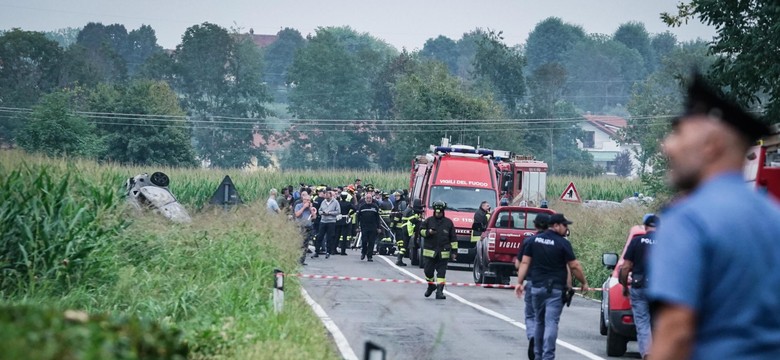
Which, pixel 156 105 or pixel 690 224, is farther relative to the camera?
pixel 156 105

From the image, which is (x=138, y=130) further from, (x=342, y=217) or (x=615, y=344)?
(x=615, y=344)

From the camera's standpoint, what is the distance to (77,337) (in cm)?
480

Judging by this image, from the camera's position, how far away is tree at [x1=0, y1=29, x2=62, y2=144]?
351ft

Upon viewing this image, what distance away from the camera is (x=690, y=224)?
396 centimetres

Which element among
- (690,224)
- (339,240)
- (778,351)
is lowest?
(339,240)

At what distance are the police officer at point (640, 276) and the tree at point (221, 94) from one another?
103m

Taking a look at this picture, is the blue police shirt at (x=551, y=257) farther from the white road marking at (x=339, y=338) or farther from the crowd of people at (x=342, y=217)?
the crowd of people at (x=342, y=217)

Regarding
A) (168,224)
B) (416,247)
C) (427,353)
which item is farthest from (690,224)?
(416,247)

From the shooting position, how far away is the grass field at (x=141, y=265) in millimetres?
12900

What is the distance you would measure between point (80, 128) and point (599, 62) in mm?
141309

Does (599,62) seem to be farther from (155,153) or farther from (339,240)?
(339,240)

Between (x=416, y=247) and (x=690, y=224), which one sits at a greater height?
(x=690, y=224)

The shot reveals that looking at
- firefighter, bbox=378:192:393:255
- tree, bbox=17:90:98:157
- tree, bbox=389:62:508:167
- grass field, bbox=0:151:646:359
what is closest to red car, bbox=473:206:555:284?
grass field, bbox=0:151:646:359

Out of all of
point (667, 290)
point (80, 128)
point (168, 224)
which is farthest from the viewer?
point (80, 128)
